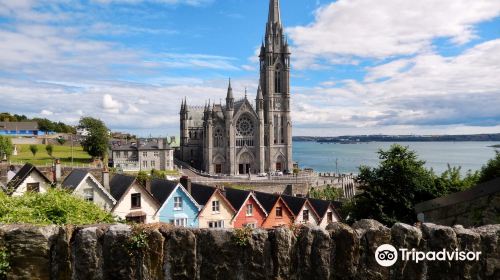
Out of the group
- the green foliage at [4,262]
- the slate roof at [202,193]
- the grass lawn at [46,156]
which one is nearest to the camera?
the green foliage at [4,262]

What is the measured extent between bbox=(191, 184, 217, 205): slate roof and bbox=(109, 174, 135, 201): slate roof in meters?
5.62

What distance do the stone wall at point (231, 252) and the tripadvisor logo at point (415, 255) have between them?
0.09 metres

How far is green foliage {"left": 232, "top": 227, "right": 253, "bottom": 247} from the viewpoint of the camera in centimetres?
733

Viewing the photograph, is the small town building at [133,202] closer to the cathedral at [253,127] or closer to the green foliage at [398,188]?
the green foliage at [398,188]

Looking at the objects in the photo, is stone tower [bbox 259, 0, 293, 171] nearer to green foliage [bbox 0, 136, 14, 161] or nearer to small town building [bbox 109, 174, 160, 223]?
green foliage [bbox 0, 136, 14, 161]

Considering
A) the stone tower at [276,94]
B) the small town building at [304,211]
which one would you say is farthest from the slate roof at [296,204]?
the stone tower at [276,94]

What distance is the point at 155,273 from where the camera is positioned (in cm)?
728

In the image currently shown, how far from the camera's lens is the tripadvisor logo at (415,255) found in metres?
7.37

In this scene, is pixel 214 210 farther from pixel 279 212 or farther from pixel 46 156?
pixel 46 156

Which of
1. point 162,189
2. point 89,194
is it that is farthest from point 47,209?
point 162,189

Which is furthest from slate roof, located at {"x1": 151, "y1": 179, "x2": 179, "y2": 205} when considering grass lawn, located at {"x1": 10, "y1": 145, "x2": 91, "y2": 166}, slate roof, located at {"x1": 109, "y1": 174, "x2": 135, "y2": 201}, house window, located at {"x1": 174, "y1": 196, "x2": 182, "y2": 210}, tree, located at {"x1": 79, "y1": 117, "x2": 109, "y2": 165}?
tree, located at {"x1": 79, "y1": 117, "x2": 109, "y2": 165}

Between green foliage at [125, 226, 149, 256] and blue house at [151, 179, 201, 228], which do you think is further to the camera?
blue house at [151, 179, 201, 228]

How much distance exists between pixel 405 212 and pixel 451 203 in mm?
12461

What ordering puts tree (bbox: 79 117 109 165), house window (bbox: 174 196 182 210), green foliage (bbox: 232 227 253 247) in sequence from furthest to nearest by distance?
tree (bbox: 79 117 109 165) → house window (bbox: 174 196 182 210) → green foliage (bbox: 232 227 253 247)
